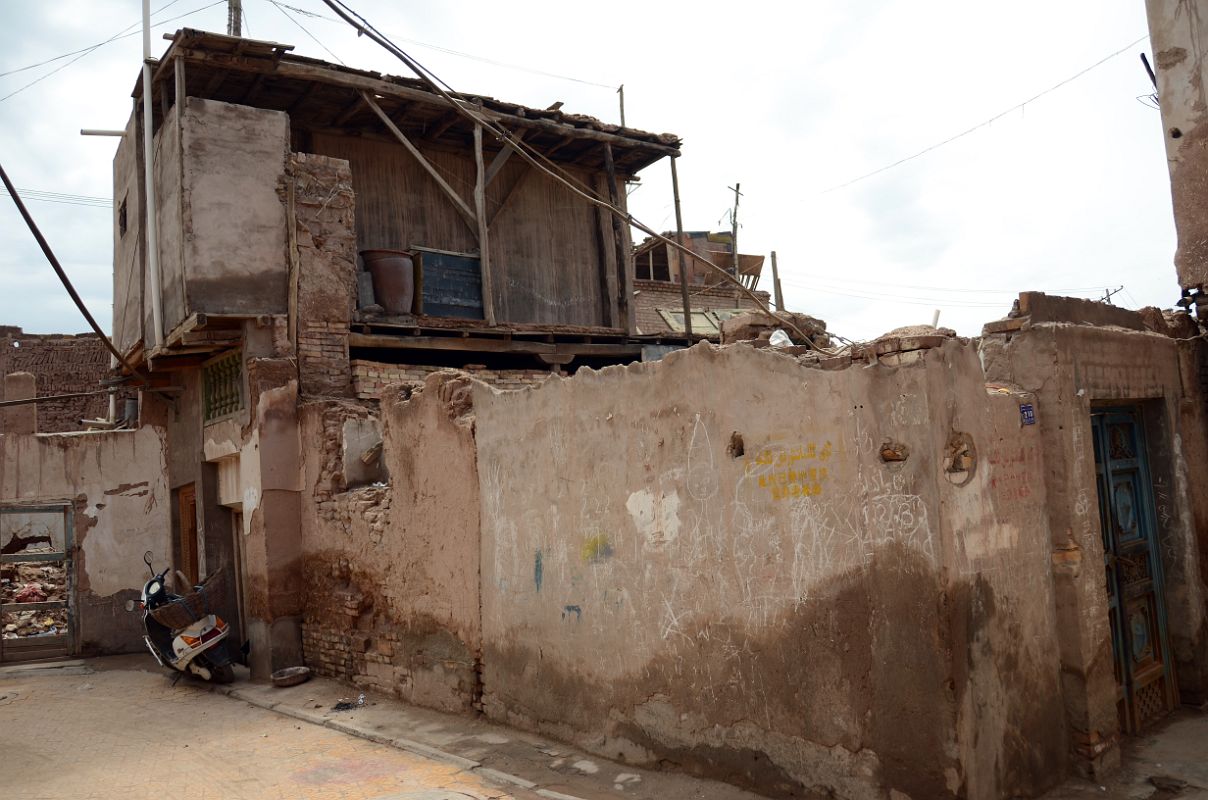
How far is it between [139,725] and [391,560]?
2.49m

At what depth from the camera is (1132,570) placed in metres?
5.79

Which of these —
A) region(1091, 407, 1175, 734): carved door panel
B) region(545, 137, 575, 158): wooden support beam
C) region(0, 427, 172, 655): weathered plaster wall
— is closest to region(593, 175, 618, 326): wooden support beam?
region(545, 137, 575, 158): wooden support beam

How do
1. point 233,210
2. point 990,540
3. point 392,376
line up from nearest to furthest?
point 990,540, point 233,210, point 392,376

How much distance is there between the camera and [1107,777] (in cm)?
488

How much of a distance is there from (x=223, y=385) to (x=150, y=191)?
237 cm

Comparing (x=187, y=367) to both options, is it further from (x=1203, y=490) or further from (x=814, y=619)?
(x=1203, y=490)

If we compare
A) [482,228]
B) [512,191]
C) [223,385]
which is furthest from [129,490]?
[512,191]

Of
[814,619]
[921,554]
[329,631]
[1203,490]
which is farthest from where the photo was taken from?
[329,631]

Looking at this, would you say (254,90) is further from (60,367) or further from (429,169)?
Result: (60,367)

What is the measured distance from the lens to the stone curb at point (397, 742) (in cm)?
556

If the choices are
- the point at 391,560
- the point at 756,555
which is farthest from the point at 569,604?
the point at 391,560

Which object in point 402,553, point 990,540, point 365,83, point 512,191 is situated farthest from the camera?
point 512,191

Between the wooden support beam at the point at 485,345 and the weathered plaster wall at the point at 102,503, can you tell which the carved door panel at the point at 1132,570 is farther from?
the weathered plaster wall at the point at 102,503

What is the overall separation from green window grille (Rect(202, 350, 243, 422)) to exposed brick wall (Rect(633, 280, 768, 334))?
11939mm
